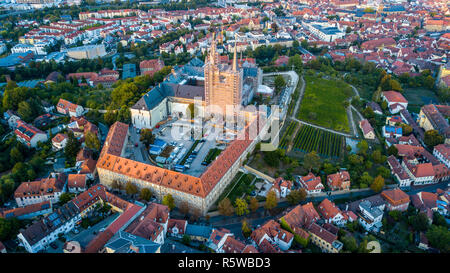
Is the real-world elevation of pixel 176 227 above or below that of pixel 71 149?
below

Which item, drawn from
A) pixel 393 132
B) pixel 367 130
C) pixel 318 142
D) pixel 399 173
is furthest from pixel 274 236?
pixel 393 132

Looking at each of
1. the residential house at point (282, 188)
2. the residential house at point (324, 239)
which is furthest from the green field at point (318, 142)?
→ the residential house at point (324, 239)

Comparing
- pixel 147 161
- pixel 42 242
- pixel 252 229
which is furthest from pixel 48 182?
pixel 252 229

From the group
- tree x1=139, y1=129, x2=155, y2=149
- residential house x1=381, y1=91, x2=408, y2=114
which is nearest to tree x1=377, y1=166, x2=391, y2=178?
residential house x1=381, y1=91, x2=408, y2=114

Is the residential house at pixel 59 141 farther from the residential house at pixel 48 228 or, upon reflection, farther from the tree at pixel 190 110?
the tree at pixel 190 110

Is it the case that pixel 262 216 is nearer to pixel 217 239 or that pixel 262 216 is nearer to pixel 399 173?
pixel 217 239

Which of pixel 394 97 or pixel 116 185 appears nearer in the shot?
pixel 116 185
